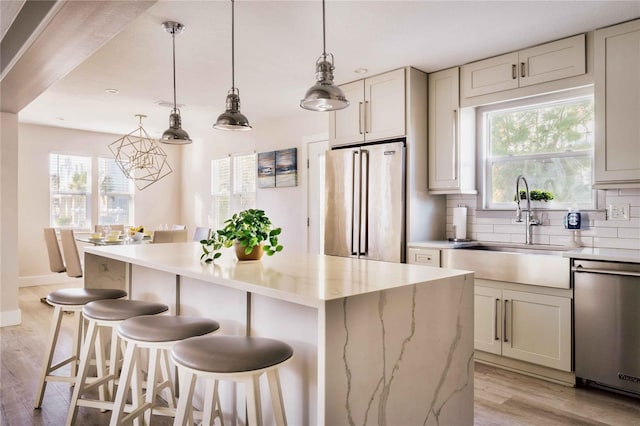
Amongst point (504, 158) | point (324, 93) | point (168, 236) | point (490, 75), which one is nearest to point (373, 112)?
point (490, 75)

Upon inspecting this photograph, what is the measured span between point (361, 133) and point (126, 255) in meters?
2.42

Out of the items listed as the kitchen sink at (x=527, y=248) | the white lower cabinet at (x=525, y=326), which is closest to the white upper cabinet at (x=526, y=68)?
the kitchen sink at (x=527, y=248)

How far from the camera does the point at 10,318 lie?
441cm

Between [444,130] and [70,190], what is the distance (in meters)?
5.92

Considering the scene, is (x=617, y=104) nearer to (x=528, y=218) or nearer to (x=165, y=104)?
(x=528, y=218)

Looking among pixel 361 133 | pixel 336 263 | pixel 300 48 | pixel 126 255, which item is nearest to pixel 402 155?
pixel 361 133

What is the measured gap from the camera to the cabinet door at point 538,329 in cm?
288

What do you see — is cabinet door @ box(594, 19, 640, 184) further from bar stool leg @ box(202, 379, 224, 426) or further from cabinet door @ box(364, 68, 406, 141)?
bar stool leg @ box(202, 379, 224, 426)

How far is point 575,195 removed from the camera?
340cm

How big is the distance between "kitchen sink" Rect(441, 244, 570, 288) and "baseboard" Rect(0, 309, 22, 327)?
13.7 feet

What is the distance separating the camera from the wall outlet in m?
3.09

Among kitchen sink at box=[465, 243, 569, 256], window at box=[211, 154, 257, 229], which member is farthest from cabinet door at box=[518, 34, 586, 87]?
window at box=[211, 154, 257, 229]

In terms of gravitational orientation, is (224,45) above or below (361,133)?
above

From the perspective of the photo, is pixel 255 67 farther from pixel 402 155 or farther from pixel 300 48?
pixel 402 155
